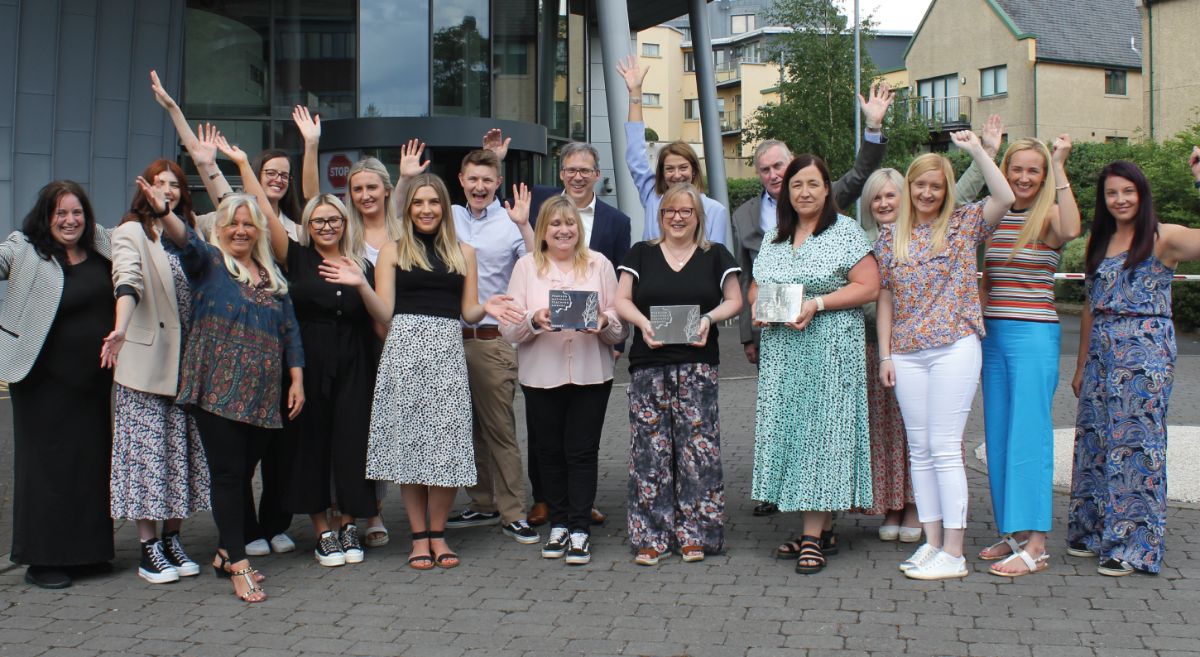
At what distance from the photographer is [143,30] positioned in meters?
18.7

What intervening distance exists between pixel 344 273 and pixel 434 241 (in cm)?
58

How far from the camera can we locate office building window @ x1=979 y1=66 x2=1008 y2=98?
53625mm

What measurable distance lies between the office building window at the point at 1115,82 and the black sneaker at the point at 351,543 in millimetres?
53553

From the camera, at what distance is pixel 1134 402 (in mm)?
5750

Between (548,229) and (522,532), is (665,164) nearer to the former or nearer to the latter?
(548,229)

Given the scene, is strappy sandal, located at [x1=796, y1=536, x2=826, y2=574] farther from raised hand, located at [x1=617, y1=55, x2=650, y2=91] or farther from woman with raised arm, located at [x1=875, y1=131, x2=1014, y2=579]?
raised hand, located at [x1=617, y1=55, x2=650, y2=91]

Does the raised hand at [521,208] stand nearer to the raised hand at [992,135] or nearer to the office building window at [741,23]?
the raised hand at [992,135]

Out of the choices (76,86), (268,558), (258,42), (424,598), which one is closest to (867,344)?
(424,598)

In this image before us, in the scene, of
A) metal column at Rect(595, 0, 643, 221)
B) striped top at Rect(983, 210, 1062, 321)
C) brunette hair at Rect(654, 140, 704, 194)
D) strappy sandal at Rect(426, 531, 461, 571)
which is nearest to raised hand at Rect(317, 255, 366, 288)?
strappy sandal at Rect(426, 531, 461, 571)

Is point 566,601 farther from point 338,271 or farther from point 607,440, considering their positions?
point 607,440

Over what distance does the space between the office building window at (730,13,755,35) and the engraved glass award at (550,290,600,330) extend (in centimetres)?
9643

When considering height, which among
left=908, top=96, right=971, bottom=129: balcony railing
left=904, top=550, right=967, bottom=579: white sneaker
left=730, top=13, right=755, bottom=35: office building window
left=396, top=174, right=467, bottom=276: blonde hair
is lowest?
left=904, top=550, right=967, bottom=579: white sneaker

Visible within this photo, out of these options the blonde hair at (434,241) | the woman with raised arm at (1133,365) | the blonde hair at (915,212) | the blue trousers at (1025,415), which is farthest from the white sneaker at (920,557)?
the blonde hair at (434,241)

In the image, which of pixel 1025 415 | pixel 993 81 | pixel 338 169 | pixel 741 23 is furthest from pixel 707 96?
pixel 741 23
